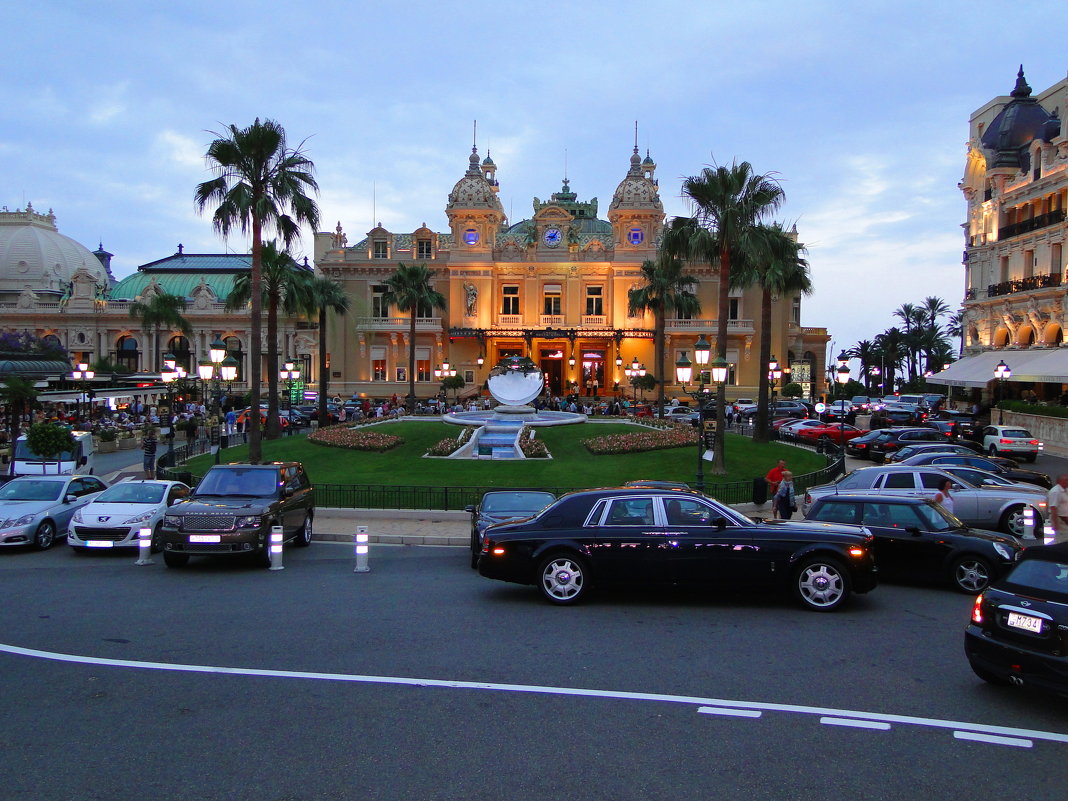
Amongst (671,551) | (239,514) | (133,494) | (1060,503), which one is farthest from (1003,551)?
(133,494)

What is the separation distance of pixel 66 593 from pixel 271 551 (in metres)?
3.10

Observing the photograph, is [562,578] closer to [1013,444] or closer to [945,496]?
[945,496]

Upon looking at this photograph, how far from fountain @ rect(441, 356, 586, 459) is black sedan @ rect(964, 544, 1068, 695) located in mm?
21200

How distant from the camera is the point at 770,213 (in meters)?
25.7

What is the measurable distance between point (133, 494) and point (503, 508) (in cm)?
758

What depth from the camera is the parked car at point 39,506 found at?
1497cm

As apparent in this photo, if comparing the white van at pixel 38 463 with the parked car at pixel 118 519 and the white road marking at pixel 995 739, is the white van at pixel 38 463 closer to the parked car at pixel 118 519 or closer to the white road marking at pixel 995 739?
the parked car at pixel 118 519

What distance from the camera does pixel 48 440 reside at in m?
22.2

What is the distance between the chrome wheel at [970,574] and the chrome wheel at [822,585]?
2608 millimetres

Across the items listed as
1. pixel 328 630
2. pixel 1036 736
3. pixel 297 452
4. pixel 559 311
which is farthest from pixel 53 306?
pixel 1036 736

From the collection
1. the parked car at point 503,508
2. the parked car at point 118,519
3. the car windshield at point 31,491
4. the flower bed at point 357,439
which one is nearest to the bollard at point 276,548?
the parked car at point 118,519

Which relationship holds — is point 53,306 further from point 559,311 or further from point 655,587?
point 655,587

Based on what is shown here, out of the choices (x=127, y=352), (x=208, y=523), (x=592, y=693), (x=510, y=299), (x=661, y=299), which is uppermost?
(x=510, y=299)

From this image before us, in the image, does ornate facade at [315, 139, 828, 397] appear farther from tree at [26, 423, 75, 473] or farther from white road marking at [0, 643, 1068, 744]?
white road marking at [0, 643, 1068, 744]
